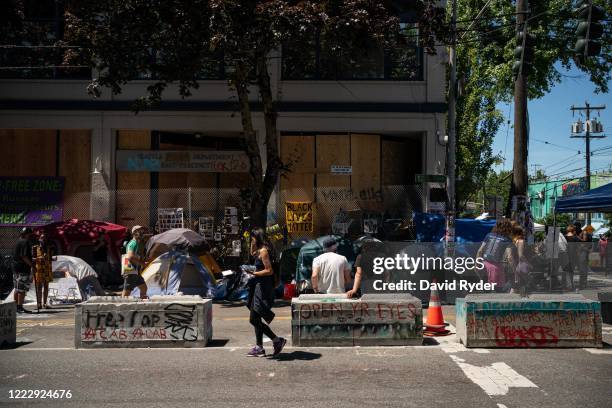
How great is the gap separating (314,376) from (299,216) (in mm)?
12593

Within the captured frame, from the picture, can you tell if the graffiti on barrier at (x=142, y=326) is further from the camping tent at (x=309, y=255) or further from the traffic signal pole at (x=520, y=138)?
the traffic signal pole at (x=520, y=138)

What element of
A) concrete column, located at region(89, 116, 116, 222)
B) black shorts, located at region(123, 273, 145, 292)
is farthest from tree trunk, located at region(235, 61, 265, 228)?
concrete column, located at region(89, 116, 116, 222)

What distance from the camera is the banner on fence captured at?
19.2 m

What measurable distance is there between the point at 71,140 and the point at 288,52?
752 cm

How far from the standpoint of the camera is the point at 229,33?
14188 millimetres

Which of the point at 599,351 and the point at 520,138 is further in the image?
the point at 520,138

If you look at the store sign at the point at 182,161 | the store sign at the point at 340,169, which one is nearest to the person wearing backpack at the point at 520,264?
the store sign at the point at 340,169

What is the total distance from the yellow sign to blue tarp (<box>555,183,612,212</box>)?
718cm

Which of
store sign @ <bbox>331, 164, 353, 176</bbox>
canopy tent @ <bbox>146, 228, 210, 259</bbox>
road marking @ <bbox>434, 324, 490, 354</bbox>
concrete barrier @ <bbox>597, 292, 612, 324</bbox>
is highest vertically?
store sign @ <bbox>331, 164, 353, 176</bbox>

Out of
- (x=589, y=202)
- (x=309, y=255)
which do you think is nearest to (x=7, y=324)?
(x=309, y=255)

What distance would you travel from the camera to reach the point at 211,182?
69.4 ft

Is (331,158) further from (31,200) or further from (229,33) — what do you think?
(31,200)

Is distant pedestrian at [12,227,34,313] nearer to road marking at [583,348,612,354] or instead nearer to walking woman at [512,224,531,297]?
walking woman at [512,224,531,297]

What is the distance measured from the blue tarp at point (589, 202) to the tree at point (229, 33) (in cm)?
578
